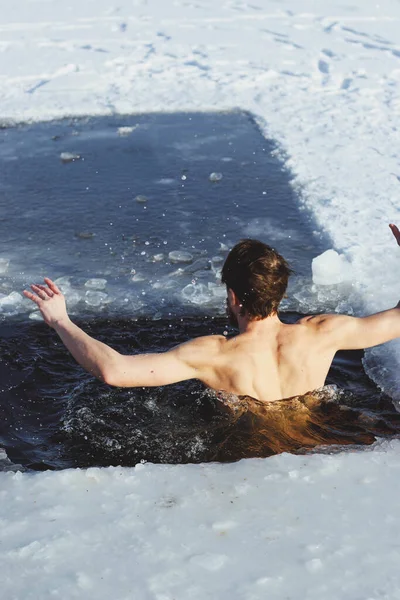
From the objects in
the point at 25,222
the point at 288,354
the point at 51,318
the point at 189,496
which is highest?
the point at 51,318

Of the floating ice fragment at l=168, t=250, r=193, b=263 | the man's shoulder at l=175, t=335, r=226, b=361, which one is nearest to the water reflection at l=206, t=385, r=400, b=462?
the man's shoulder at l=175, t=335, r=226, b=361

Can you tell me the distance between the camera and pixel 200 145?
807cm

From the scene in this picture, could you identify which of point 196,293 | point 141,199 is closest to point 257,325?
point 196,293

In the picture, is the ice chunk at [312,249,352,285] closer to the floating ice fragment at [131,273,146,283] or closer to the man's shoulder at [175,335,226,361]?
the floating ice fragment at [131,273,146,283]

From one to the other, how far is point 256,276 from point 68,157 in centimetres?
463

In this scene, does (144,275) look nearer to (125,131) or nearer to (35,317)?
(35,317)

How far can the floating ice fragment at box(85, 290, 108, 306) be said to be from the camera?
537 cm

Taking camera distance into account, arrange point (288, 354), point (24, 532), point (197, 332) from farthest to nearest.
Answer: point (197, 332) → point (288, 354) → point (24, 532)

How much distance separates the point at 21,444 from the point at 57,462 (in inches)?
10.7

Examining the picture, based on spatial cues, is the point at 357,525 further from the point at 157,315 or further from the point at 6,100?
the point at 6,100

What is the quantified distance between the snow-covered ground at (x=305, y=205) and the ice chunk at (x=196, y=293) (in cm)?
95

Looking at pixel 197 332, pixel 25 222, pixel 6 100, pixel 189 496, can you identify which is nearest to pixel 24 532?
pixel 189 496

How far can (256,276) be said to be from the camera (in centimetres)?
363

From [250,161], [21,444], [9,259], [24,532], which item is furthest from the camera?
[250,161]
